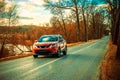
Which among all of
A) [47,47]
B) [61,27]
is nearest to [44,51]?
[47,47]

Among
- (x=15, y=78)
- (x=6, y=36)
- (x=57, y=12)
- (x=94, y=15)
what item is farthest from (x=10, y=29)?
(x=94, y=15)

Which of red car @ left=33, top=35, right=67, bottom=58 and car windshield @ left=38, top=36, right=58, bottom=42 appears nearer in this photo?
red car @ left=33, top=35, right=67, bottom=58

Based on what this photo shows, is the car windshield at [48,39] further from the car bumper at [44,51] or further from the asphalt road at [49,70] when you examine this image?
the asphalt road at [49,70]

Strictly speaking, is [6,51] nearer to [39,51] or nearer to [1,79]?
[39,51]

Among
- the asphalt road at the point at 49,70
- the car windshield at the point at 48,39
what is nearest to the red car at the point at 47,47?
the car windshield at the point at 48,39

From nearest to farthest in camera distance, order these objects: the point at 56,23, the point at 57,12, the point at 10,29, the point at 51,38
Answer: the point at 51,38
the point at 10,29
the point at 57,12
the point at 56,23

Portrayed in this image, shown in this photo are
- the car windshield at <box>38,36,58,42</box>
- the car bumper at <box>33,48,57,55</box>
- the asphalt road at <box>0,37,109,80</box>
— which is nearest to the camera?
the asphalt road at <box>0,37,109,80</box>

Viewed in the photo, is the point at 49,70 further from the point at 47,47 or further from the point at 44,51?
the point at 47,47

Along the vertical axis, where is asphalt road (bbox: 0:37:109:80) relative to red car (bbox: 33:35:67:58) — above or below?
below

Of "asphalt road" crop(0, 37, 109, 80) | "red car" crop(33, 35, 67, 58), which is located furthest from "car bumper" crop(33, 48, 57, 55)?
"asphalt road" crop(0, 37, 109, 80)

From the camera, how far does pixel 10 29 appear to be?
128 feet

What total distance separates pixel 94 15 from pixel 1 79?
3637 inches

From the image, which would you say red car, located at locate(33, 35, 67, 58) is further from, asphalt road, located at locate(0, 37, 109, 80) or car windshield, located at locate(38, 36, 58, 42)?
asphalt road, located at locate(0, 37, 109, 80)

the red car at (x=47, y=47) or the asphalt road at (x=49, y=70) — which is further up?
the red car at (x=47, y=47)
